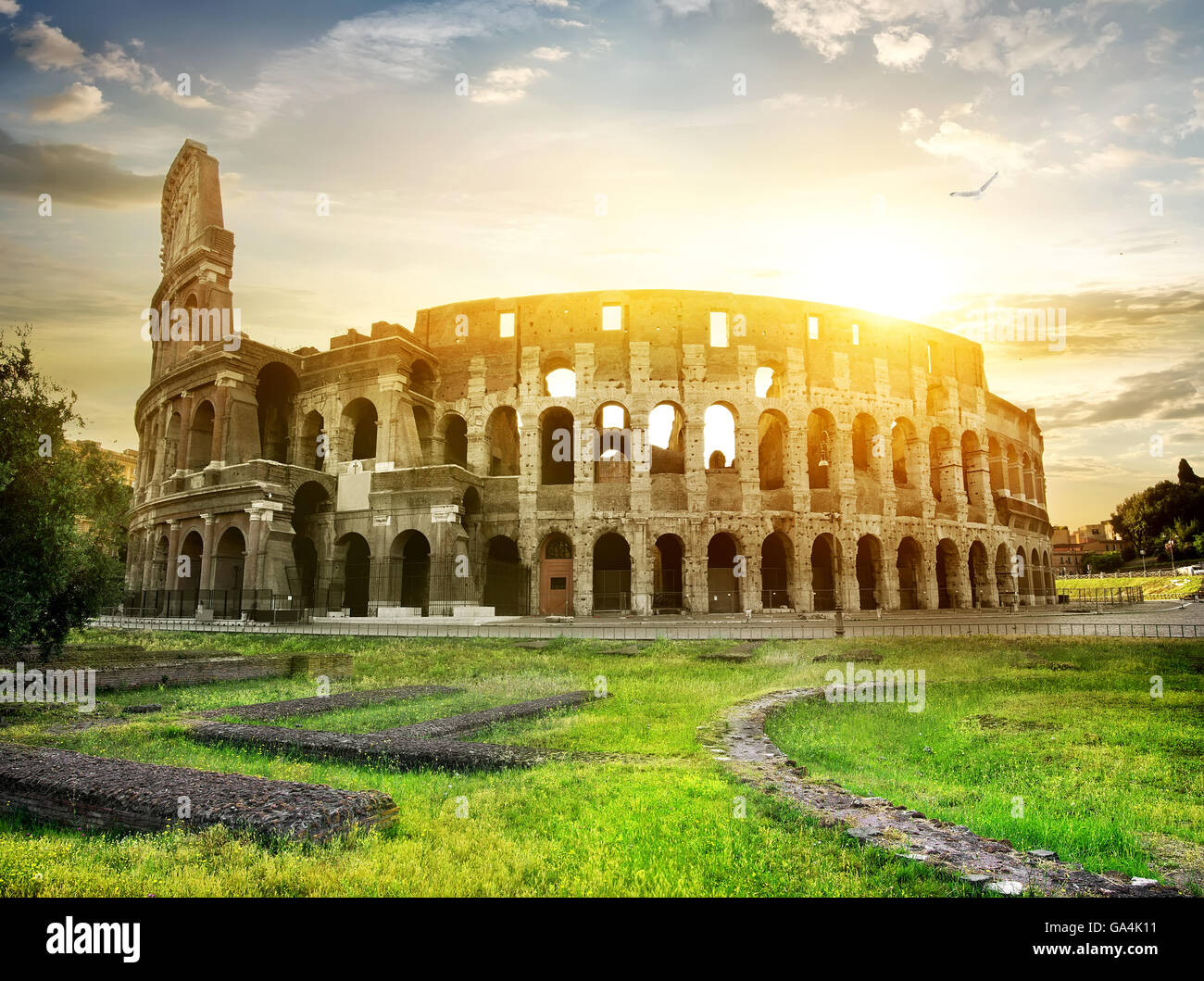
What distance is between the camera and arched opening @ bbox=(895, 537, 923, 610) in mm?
36406

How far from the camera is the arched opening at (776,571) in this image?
33.3 m

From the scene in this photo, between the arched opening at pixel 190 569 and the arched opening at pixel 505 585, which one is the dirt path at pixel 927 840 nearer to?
the arched opening at pixel 505 585

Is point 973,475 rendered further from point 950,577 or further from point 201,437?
point 201,437

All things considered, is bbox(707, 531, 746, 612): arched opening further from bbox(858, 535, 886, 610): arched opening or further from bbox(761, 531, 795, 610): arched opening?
bbox(858, 535, 886, 610): arched opening

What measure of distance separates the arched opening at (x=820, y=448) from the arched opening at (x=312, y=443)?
25.1 metres

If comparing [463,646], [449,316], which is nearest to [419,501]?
[449,316]

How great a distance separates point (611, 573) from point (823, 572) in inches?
436

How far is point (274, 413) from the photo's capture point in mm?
38281

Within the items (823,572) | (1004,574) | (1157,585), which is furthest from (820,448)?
(1157,585)

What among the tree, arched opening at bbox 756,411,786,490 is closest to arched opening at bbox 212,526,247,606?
the tree

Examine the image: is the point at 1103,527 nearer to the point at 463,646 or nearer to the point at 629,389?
the point at 629,389

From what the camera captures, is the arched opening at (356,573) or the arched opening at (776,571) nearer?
the arched opening at (356,573)

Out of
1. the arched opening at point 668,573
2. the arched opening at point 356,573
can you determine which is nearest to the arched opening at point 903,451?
the arched opening at point 668,573

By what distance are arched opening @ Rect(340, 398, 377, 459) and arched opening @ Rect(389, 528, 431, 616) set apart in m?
5.03
